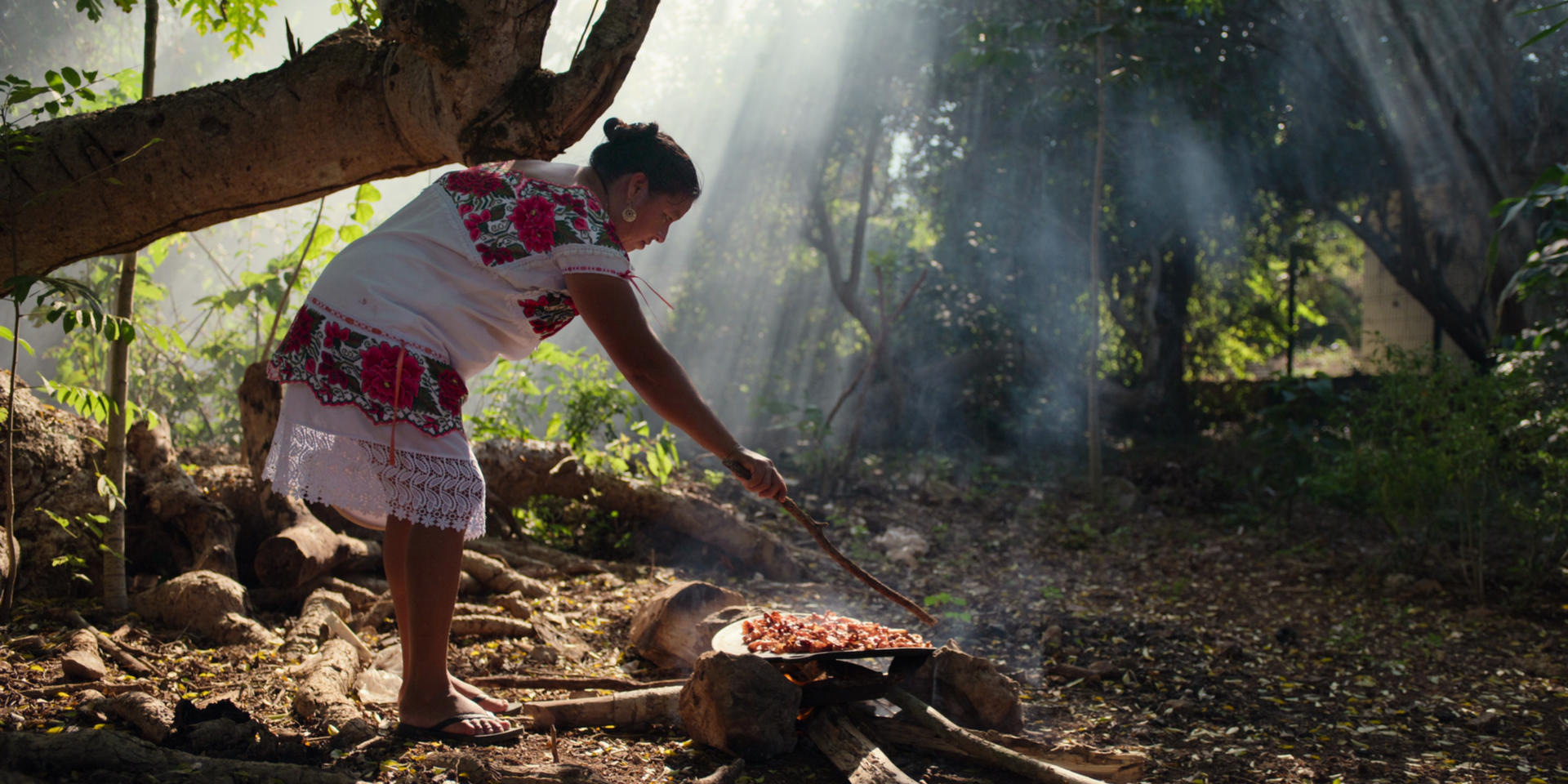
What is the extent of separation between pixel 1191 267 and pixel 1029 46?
10.8ft

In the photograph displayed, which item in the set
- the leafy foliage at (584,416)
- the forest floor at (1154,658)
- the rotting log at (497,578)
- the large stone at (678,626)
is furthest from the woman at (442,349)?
the leafy foliage at (584,416)

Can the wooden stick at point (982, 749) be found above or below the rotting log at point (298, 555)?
Answer: below

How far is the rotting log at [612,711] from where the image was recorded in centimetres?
250

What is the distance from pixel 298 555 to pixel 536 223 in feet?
6.50

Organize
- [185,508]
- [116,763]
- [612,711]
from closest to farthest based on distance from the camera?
[116,763], [612,711], [185,508]

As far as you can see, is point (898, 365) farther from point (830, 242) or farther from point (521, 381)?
point (521, 381)

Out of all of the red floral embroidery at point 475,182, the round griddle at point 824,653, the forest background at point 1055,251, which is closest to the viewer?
the red floral embroidery at point 475,182

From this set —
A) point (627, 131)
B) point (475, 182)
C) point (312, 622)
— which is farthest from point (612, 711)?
point (627, 131)

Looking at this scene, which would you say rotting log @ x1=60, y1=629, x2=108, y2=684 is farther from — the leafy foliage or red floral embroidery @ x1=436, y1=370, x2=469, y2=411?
the leafy foliage

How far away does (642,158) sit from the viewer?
2312 millimetres

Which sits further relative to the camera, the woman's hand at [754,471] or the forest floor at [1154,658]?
the forest floor at [1154,658]

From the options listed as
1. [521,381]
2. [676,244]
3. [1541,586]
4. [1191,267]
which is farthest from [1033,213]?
[521,381]

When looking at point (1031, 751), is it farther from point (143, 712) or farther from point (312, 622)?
point (312, 622)

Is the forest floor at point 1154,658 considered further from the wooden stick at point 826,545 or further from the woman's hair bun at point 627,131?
the woman's hair bun at point 627,131
